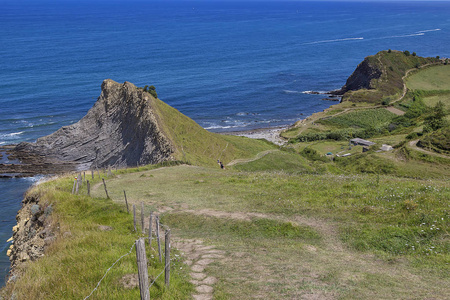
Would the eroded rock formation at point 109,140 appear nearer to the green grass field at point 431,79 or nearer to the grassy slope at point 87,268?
the grassy slope at point 87,268

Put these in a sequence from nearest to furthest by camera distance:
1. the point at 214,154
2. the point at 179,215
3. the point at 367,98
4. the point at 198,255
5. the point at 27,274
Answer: the point at 27,274, the point at 198,255, the point at 179,215, the point at 214,154, the point at 367,98

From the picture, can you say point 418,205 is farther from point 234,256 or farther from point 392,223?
point 234,256

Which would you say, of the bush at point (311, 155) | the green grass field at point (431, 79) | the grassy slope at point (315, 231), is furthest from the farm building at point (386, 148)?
the green grass field at point (431, 79)

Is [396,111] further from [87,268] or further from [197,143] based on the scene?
[87,268]

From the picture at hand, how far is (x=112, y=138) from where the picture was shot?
69938mm

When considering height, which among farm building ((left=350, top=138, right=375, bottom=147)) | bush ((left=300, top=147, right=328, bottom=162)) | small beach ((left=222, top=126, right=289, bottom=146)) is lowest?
farm building ((left=350, top=138, right=375, bottom=147))

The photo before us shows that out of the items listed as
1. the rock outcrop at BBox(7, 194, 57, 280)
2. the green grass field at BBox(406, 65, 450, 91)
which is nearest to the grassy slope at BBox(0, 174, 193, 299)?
the rock outcrop at BBox(7, 194, 57, 280)

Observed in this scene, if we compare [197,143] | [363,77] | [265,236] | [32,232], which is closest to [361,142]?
[197,143]

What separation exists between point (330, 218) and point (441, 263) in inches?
303

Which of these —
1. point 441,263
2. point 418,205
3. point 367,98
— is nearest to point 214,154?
point 418,205

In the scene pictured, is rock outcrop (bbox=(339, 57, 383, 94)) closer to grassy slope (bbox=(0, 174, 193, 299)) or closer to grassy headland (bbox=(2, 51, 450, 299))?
grassy headland (bbox=(2, 51, 450, 299))

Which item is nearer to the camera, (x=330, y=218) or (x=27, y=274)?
(x=27, y=274)

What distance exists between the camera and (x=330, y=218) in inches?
969

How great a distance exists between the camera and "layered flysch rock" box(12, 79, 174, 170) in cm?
5919
